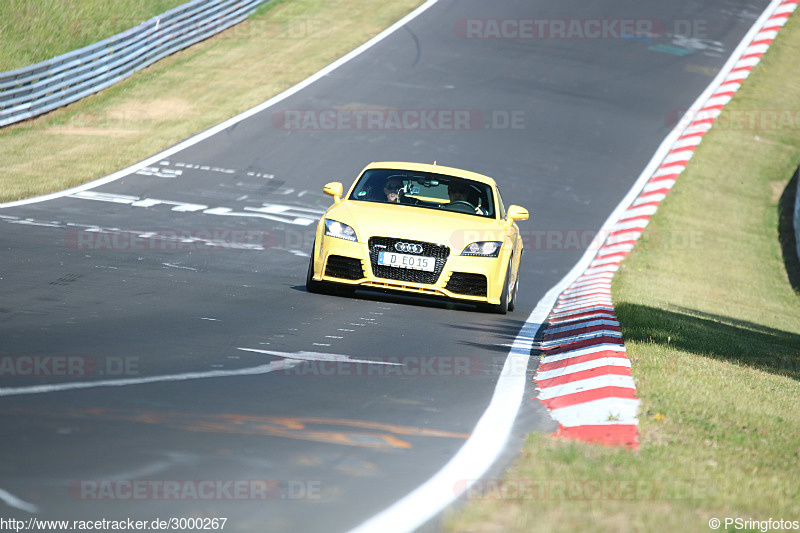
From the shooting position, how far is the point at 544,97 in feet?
88.0

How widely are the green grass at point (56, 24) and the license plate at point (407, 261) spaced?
686 inches

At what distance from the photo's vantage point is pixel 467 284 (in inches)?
438

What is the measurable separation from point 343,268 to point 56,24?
20.3m

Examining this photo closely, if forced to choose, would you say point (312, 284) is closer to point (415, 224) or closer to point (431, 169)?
point (415, 224)

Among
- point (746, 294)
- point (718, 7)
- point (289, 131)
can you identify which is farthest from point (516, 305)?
point (718, 7)

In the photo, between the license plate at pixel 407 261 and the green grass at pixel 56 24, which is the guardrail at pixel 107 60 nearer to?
Answer: the green grass at pixel 56 24

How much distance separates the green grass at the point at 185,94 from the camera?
19936 mm

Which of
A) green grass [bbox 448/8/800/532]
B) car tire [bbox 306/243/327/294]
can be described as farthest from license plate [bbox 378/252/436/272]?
green grass [bbox 448/8/800/532]

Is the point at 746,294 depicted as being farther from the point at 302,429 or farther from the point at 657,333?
the point at 302,429

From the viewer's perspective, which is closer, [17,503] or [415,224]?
[17,503]

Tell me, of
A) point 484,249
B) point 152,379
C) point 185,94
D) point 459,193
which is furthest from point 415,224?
point 185,94

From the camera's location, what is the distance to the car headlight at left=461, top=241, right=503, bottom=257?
438 inches

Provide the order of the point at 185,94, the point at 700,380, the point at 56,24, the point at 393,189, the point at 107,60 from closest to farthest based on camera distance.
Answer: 1. the point at 700,380
2. the point at 393,189
3. the point at 107,60
4. the point at 185,94
5. the point at 56,24

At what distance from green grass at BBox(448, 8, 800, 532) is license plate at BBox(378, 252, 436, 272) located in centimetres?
213
